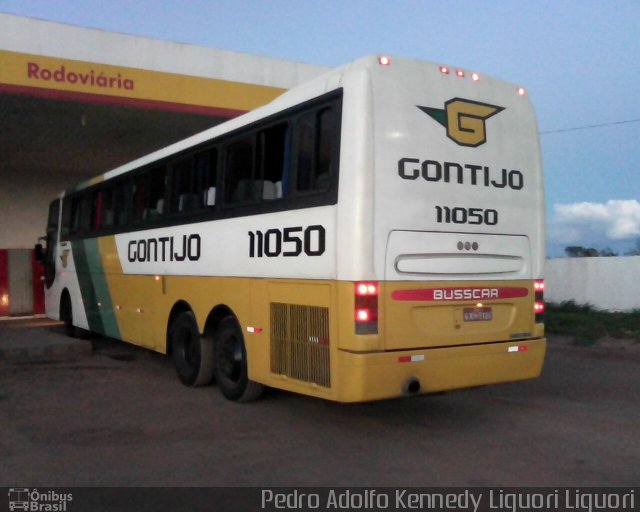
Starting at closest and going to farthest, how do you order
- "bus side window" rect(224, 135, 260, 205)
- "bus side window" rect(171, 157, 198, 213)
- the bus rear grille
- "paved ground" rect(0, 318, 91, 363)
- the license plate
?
the bus rear grille < the license plate < "bus side window" rect(224, 135, 260, 205) < "bus side window" rect(171, 157, 198, 213) < "paved ground" rect(0, 318, 91, 363)

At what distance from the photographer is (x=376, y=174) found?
6.20 meters

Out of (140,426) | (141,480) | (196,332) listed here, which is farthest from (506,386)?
(141,480)

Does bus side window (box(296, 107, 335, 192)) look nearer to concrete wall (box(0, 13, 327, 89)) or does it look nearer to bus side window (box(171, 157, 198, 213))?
bus side window (box(171, 157, 198, 213))

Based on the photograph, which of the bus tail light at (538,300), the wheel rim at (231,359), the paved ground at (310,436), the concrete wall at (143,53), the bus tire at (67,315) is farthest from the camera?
the bus tire at (67,315)

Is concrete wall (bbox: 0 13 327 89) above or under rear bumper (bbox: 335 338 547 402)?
above

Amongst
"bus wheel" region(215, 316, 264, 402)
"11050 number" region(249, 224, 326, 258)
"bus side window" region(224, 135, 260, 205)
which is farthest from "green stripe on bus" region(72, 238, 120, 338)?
"11050 number" region(249, 224, 326, 258)

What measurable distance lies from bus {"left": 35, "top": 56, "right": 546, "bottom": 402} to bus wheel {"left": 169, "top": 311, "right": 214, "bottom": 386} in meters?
0.23

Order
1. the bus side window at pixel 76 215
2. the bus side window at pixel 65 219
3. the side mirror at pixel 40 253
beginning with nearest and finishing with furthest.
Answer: the bus side window at pixel 76 215 → the bus side window at pixel 65 219 → the side mirror at pixel 40 253

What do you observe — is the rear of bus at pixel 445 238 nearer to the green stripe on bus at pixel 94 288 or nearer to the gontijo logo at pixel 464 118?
the gontijo logo at pixel 464 118

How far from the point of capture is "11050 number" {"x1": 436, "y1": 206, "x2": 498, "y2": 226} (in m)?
6.57

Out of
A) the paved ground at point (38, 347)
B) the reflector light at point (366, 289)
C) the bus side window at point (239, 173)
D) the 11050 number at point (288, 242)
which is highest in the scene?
the bus side window at point (239, 173)

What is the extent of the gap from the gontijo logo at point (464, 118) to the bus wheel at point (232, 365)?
319cm

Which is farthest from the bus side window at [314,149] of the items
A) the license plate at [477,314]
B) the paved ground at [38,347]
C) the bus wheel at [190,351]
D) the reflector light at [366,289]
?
the paved ground at [38,347]

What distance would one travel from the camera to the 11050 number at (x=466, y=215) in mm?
6574
